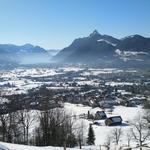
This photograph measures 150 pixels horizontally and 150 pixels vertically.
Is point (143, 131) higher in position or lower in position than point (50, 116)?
lower

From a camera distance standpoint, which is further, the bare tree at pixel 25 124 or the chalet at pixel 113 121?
the chalet at pixel 113 121

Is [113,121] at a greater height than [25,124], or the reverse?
[25,124]

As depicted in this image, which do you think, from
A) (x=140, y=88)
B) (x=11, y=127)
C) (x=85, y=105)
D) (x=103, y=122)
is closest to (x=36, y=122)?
(x=11, y=127)

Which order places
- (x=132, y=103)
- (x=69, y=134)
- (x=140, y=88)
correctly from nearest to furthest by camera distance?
Answer: (x=69, y=134), (x=132, y=103), (x=140, y=88)

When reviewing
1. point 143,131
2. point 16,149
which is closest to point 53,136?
point 16,149

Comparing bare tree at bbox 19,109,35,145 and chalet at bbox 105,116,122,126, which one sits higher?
bare tree at bbox 19,109,35,145

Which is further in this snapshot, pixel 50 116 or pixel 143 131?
pixel 143 131

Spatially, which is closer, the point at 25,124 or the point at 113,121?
the point at 25,124

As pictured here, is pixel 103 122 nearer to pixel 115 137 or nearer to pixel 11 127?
pixel 115 137

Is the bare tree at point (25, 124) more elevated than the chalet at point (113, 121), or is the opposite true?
the bare tree at point (25, 124)

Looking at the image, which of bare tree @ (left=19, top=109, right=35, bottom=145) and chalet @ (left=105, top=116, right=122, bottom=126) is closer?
bare tree @ (left=19, top=109, right=35, bottom=145)

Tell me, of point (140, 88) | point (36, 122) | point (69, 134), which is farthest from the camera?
point (140, 88)
